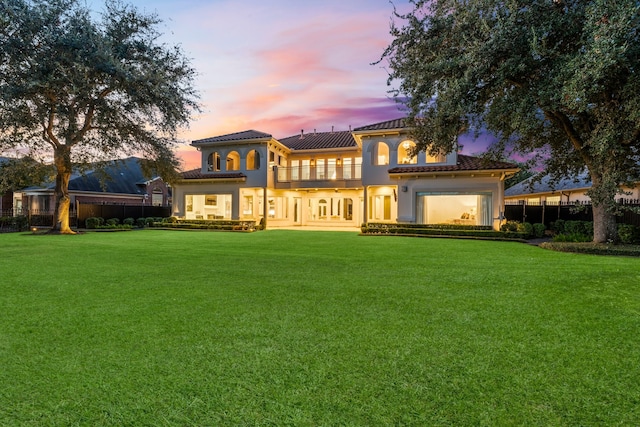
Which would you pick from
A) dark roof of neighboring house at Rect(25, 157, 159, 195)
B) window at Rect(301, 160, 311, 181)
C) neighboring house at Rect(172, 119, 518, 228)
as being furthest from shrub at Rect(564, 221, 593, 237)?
dark roof of neighboring house at Rect(25, 157, 159, 195)

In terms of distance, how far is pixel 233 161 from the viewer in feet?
80.2

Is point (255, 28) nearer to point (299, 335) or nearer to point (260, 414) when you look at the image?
point (299, 335)

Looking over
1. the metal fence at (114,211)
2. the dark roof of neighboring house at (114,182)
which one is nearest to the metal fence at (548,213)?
the dark roof of neighboring house at (114,182)

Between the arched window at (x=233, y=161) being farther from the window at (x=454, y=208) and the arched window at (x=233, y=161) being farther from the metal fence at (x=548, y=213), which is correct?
the metal fence at (x=548, y=213)

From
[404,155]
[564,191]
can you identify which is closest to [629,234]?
[404,155]

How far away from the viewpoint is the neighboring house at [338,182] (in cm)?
1922

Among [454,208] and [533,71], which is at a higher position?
[533,71]

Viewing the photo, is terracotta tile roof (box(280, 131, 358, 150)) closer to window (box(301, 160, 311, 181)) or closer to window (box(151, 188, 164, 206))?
window (box(301, 160, 311, 181))

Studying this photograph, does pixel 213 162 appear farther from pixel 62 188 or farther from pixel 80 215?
pixel 80 215

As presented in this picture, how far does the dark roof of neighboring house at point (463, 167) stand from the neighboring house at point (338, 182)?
0.05 metres

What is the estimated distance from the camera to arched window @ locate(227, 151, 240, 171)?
24.3 m

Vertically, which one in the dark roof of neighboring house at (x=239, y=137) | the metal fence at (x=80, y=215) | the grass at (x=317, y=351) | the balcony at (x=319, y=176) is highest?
the dark roof of neighboring house at (x=239, y=137)

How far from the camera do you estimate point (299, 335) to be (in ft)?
12.1

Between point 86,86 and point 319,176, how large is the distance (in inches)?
525
